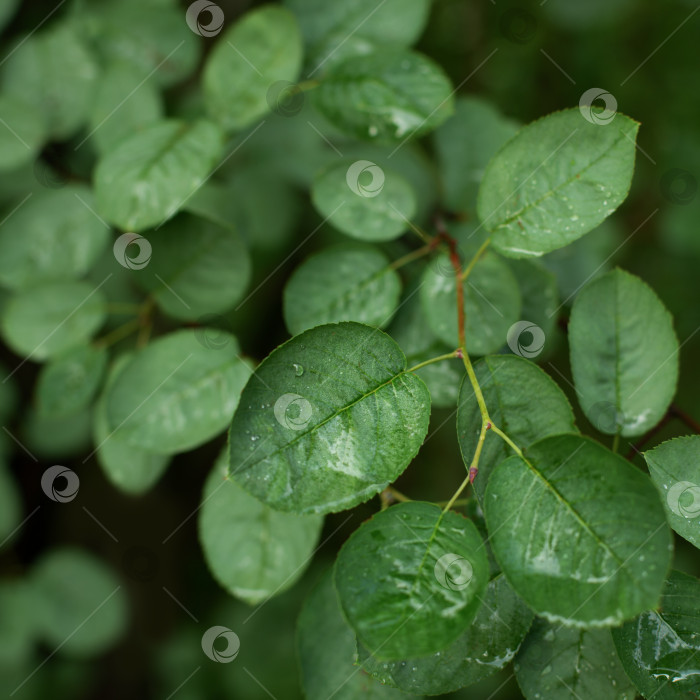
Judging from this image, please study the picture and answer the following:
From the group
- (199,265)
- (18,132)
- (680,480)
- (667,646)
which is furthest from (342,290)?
(18,132)

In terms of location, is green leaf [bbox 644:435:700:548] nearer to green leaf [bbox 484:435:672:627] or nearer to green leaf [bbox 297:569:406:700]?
green leaf [bbox 484:435:672:627]

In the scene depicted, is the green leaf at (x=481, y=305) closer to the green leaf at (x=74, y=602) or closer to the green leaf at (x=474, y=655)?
the green leaf at (x=474, y=655)

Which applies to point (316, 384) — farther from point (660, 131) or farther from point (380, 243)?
point (660, 131)

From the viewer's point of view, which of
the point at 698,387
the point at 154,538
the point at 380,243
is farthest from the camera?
the point at 154,538

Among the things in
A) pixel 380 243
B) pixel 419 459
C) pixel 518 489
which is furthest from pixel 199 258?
pixel 419 459

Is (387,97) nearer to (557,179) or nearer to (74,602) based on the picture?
(557,179)

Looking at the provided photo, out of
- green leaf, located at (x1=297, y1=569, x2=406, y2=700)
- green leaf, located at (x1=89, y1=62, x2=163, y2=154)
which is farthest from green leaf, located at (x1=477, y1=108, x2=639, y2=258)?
green leaf, located at (x1=89, y1=62, x2=163, y2=154)
